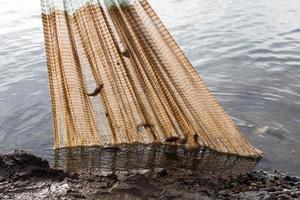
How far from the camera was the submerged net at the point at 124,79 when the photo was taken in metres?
3.91

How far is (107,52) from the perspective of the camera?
3.97m

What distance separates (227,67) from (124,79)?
3.69 metres

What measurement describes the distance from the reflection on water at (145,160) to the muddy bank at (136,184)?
0.30 meters

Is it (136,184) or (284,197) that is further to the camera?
(136,184)

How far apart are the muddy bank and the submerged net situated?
51 cm

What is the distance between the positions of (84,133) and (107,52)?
96 centimetres

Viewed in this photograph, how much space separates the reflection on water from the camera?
14.0 ft

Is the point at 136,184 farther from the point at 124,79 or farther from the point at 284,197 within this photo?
the point at 284,197

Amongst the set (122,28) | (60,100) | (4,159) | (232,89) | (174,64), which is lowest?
(232,89)

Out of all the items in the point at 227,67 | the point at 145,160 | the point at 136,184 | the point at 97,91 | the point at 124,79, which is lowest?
the point at 227,67

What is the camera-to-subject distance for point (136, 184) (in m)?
3.60

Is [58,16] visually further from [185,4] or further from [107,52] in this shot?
[185,4]

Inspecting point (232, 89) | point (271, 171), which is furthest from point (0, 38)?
point (271, 171)

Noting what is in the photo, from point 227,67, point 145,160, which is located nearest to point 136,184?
point 145,160
